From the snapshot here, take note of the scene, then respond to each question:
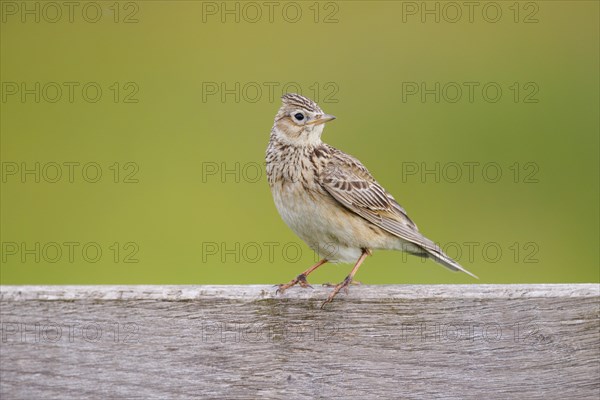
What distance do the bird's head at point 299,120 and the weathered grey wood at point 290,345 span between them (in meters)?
2.62

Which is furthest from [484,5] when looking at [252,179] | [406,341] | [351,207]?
[406,341]

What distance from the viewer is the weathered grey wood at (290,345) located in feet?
12.4

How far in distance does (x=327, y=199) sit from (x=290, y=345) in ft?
8.33

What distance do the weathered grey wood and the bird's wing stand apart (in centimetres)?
225

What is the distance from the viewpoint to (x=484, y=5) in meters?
9.99

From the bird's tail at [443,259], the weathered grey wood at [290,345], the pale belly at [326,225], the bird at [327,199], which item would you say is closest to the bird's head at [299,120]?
the bird at [327,199]

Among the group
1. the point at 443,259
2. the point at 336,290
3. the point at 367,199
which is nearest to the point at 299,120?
the point at 367,199

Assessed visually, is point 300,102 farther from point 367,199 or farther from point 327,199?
point 367,199

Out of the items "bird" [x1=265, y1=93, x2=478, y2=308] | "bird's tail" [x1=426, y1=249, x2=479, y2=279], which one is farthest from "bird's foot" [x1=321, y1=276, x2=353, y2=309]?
"bird's tail" [x1=426, y1=249, x2=479, y2=279]

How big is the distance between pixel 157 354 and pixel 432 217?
5257mm

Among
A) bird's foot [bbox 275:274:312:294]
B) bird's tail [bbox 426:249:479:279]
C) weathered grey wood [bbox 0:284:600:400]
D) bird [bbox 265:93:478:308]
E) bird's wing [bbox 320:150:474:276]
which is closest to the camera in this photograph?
weathered grey wood [bbox 0:284:600:400]

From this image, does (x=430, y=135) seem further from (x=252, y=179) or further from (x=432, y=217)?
(x=252, y=179)

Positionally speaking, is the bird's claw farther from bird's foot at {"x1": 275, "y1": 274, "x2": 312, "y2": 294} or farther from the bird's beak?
the bird's beak

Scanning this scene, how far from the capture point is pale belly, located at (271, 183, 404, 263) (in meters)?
6.13
